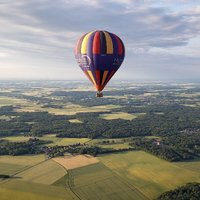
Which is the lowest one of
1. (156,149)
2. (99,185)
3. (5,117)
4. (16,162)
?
(99,185)

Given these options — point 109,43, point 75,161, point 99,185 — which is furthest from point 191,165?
point 109,43

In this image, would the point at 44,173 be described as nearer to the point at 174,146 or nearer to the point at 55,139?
the point at 55,139

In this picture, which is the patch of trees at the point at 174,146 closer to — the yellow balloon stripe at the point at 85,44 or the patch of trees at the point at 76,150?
the patch of trees at the point at 76,150

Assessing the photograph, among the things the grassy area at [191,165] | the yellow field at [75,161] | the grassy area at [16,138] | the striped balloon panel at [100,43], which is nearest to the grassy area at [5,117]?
the grassy area at [16,138]

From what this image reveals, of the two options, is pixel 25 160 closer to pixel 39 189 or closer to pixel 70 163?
pixel 70 163

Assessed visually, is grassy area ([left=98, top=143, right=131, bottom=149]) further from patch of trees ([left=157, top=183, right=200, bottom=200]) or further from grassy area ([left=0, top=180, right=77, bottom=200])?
grassy area ([left=0, top=180, right=77, bottom=200])
